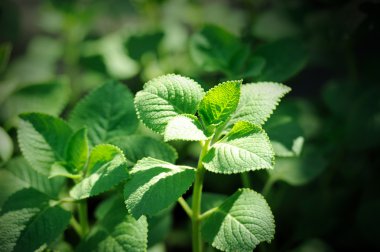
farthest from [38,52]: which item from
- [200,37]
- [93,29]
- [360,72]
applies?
[360,72]

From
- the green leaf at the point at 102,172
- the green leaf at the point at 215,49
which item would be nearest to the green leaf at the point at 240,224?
the green leaf at the point at 102,172

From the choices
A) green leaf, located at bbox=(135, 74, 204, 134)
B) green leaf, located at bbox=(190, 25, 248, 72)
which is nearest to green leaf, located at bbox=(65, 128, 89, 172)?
green leaf, located at bbox=(135, 74, 204, 134)

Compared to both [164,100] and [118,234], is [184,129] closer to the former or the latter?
[164,100]

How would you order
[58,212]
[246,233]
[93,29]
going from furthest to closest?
[93,29], [58,212], [246,233]

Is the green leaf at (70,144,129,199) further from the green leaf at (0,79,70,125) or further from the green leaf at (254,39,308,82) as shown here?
the green leaf at (254,39,308,82)

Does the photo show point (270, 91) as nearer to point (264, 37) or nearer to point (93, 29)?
point (264, 37)

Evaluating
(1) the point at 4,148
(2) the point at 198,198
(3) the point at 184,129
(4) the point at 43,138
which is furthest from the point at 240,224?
(1) the point at 4,148
